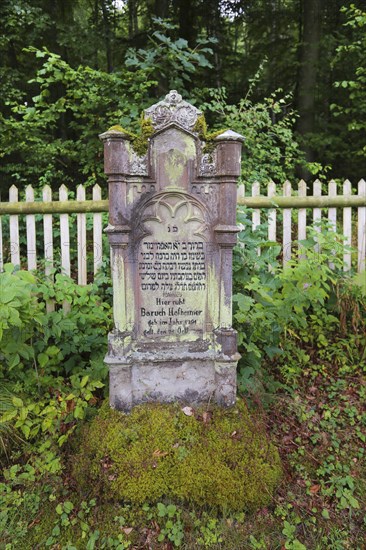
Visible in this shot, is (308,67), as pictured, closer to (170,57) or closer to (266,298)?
(170,57)

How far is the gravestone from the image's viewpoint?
9.05 ft

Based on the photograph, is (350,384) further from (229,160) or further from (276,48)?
(276,48)

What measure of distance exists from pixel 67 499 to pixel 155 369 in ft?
3.38

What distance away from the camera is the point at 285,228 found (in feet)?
15.0

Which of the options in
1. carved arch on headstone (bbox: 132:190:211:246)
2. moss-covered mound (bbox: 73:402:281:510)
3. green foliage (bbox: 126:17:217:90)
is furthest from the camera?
green foliage (bbox: 126:17:217:90)

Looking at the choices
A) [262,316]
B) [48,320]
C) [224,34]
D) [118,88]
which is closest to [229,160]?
[262,316]

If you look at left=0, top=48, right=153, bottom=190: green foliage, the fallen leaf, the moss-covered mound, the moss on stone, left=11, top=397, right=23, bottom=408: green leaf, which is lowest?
the moss-covered mound

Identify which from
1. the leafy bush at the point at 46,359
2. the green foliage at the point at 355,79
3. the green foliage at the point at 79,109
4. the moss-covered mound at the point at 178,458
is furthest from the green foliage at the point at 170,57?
the moss-covered mound at the point at 178,458

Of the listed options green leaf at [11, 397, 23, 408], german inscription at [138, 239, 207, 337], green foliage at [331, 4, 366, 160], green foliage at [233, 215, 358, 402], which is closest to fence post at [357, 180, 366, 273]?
green foliage at [233, 215, 358, 402]

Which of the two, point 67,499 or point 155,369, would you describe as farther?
point 155,369

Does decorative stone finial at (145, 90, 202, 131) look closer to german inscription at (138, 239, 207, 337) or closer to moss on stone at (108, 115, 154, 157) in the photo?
moss on stone at (108, 115, 154, 157)

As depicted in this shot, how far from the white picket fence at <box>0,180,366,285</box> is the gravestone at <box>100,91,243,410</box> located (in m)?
1.43

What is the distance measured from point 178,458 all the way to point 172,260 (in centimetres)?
139

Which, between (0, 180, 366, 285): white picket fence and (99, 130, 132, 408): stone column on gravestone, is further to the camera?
(0, 180, 366, 285): white picket fence
